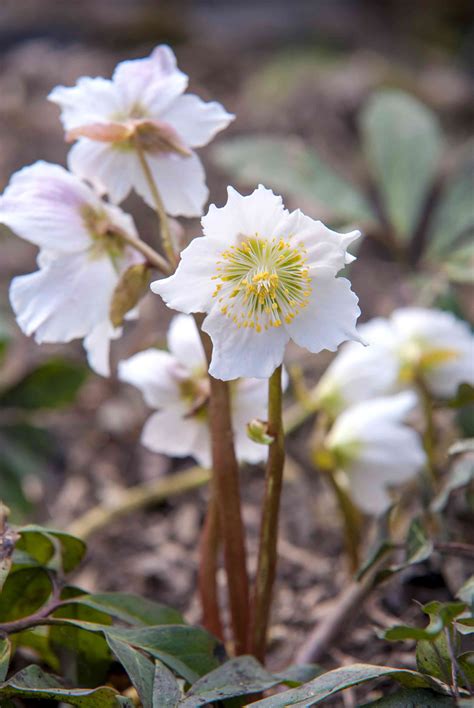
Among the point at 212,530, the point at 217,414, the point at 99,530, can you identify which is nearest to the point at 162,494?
the point at 99,530

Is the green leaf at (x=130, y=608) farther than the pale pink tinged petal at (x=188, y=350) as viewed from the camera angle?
No

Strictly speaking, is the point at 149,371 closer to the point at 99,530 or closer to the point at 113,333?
the point at 113,333

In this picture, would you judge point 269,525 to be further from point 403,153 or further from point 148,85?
point 403,153

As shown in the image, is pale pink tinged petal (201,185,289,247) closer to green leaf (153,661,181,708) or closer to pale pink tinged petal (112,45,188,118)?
pale pink tinged petal (112,45,188,118)

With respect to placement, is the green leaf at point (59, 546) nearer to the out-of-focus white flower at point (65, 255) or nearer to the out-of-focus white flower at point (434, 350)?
the out-of-focus white flower at point (65, 255)

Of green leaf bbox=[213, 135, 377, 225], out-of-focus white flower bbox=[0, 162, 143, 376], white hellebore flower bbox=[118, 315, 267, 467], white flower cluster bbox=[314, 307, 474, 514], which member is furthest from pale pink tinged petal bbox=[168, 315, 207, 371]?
green leaf bbox=[213, 135, 377, 225]

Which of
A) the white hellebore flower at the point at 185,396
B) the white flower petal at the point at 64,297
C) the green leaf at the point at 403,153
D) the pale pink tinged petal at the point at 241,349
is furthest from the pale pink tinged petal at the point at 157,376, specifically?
the green leaf at the point at 403,153
